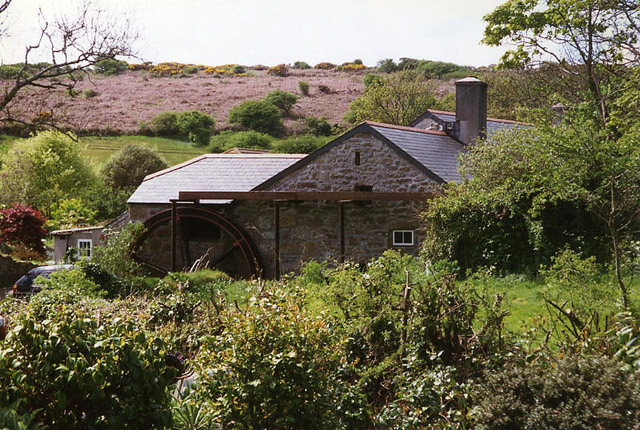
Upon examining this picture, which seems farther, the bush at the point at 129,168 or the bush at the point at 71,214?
the bush at the point at 129,168

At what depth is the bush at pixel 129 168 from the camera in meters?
33.8

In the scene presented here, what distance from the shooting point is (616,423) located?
13.3ft

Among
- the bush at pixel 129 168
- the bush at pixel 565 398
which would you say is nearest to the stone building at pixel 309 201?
the bush at pixel 565 398

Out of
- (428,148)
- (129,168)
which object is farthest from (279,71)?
(428,148)

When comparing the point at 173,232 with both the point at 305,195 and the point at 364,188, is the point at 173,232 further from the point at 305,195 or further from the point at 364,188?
the point at 364,188

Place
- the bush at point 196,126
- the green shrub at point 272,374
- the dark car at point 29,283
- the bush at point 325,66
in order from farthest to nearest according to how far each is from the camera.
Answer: the bush at point 325,66 < the bush at point 196,126 < the dark car at point 29,283 < the green shrub at point 272,374

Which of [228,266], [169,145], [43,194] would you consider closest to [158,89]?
[169,145]

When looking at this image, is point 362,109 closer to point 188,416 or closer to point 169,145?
point 169,145

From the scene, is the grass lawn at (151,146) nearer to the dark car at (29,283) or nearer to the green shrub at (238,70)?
the green shrub at (238,70)

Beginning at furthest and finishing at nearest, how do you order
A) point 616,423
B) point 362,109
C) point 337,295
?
1. point 362,109
2. point 337,295
3. point 616,423

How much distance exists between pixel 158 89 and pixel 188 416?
68.6m

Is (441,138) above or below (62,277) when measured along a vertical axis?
above

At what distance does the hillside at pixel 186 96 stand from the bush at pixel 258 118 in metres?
1.53

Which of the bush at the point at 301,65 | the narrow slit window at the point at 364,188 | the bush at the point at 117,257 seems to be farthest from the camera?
the bush at the point at 301,65
